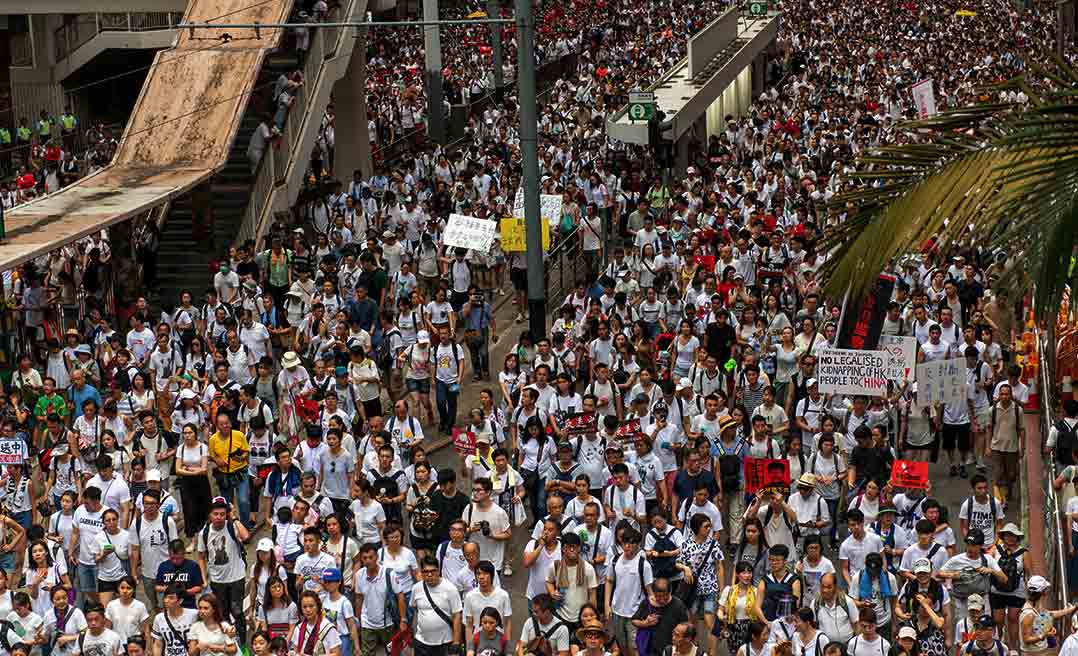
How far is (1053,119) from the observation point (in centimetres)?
702

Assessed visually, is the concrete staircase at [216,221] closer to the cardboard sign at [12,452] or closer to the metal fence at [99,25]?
the metal fence at [99,25]

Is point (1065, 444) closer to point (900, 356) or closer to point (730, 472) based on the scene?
point (900, 356)

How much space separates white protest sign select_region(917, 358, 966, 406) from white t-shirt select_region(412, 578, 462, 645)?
552 cm

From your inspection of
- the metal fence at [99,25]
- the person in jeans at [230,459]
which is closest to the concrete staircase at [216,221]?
the metal fence at [99,25]

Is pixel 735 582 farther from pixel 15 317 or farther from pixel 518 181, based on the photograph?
pixel 518 181

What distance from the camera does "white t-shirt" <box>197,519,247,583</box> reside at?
49.6ft

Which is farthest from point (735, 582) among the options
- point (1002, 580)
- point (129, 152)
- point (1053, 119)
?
point (129, 152)

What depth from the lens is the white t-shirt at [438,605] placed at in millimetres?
14070

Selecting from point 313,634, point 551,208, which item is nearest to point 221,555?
point 313,634

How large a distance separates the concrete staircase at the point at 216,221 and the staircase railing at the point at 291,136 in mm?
445

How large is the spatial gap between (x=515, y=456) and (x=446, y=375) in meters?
2.28

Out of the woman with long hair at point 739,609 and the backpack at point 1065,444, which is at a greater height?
the backpack at point 1065,444

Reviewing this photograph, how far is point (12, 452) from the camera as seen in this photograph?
16.9 meters

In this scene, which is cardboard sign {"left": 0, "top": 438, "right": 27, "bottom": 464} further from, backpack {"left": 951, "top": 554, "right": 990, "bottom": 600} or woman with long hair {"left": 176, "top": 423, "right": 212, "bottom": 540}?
backpack {"left": 951, "top": 554, "right": 990, "bottom": 600}
